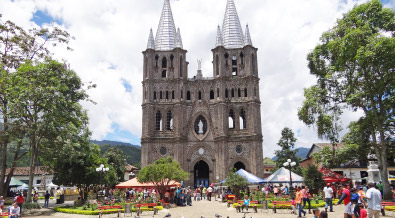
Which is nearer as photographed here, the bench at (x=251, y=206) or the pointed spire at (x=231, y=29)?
the bench at (x=251, y=206)

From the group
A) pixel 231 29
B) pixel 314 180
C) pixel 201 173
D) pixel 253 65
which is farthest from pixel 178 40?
pixel 314 180

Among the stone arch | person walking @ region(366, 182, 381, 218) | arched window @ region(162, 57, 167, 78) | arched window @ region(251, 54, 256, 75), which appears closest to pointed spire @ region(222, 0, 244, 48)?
arched window @ region(251, 54, 256, 75)

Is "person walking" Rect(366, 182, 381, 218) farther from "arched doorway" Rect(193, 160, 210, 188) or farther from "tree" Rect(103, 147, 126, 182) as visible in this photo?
"tree" Rect(103, 147, 126, 182)

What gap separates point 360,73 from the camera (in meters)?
23.4

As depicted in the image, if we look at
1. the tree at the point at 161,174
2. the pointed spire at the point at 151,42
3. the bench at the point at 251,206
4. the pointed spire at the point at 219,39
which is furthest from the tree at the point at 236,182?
the pointed spire at the point at 151,42

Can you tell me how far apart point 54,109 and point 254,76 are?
101ft

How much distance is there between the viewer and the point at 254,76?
48.1 m

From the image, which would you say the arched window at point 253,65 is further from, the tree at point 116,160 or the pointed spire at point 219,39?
the tree at point 116,160

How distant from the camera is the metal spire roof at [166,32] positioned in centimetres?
5122

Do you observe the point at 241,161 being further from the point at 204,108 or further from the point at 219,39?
the point at 219,39

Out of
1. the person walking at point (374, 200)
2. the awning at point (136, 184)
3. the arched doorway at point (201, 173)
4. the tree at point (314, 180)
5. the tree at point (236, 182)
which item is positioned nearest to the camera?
the person walking at point (374, 200)

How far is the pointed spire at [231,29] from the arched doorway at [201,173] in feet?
60.3

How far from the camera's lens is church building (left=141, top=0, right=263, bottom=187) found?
1791 inches

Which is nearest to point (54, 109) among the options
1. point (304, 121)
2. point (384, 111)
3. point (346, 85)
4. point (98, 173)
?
point (98, 173)
